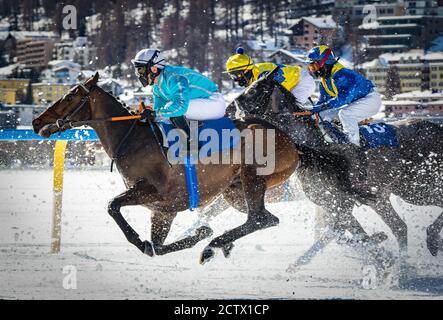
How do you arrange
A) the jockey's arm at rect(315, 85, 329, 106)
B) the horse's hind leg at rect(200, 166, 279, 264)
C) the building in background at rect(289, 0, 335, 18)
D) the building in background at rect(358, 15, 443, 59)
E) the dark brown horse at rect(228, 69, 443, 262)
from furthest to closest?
the building in background at rect(289, 0, 335, 18), the building in background at rect(358, 15, 443, 59), the jockey's arm at rect(315, 85, 329, 106), the dark brown horse at rect(228, 69, 443, 262), the horse's hind leg at rect(200, 166, 279, 264)

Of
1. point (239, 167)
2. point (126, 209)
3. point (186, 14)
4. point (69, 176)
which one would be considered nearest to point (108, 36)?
point (186, 14)

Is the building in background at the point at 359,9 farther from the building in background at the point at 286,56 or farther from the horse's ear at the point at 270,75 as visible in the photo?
the horse's ear at the point at 270,75

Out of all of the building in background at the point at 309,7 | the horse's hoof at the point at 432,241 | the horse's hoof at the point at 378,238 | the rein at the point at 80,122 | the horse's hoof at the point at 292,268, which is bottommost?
the building in background at the point at 309,7

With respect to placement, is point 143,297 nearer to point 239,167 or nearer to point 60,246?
point 239,167

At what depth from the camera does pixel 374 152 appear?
7.84 metres

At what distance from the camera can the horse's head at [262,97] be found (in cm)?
731

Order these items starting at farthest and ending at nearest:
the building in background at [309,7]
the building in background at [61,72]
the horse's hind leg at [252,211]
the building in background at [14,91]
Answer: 1. the building in background at [309,7]
2. the building in background at [61,72]
3. the building in background at [14,91]
4. the horse's hind leg at [252,211]

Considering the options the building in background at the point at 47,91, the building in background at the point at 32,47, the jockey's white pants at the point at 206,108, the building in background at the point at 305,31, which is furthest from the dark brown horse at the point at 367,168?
the building in background at the point at 305,31

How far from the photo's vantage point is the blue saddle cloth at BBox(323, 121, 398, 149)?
7.73m

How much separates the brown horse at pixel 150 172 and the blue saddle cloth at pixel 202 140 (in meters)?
0.05

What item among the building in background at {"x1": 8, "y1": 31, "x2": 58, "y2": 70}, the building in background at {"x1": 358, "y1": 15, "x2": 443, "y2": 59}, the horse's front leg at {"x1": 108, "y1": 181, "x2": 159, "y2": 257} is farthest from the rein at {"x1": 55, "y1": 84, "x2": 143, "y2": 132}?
the building in background at {"x1": 8, "y1": 31, "x2": 58, "y2": 70}

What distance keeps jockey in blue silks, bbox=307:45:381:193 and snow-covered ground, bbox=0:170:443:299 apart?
978 mm

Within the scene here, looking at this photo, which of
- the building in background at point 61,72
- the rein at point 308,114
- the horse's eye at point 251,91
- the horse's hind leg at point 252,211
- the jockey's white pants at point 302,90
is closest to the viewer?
the horse's hind leg at point 252,211

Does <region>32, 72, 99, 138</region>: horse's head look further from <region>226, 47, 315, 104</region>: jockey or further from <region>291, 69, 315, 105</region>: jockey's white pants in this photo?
<region>291, 69, 315, 105</region>: jockey's white pants
